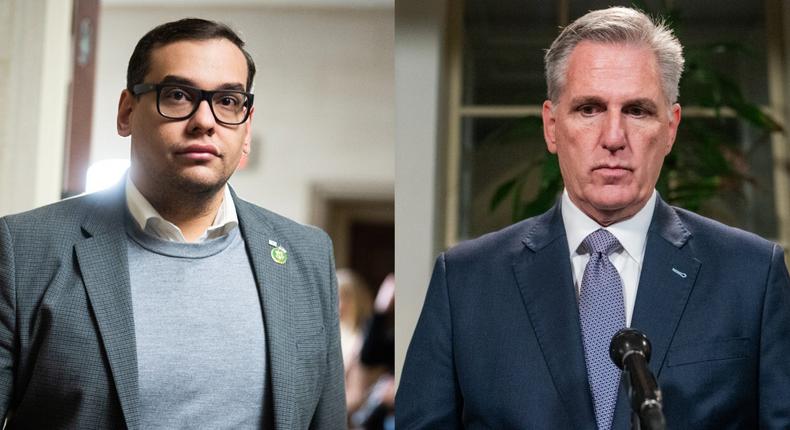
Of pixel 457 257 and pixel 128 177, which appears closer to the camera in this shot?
pixel 128 177

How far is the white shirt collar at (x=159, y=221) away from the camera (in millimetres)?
1753

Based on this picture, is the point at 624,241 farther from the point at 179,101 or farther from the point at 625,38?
the point at 179,101

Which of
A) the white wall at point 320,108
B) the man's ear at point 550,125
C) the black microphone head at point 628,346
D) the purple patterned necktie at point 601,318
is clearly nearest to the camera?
the black microphone head at point 628,346

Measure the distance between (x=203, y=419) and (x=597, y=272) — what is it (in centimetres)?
79

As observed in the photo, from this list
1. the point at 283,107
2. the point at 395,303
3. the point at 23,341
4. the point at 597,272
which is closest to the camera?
the point at 23,341

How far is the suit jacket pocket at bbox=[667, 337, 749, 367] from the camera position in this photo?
5.50ft

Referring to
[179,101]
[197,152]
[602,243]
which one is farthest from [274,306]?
[602,243]

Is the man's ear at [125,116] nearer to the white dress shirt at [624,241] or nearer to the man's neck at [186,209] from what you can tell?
the man's neck at [186,209]

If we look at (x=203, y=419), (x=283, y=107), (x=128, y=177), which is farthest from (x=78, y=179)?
(x=283, y=107)

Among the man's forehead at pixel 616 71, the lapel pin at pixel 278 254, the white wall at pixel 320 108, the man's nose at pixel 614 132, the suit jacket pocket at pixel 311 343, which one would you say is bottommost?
the suit jacket pocket at pixel 311 343

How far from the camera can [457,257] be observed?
1.94 metres

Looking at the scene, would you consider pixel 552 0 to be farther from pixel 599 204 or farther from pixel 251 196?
pixel 251 196

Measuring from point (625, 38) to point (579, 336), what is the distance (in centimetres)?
59

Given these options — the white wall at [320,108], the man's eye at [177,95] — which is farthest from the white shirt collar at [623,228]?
the white wall at [320,108]
